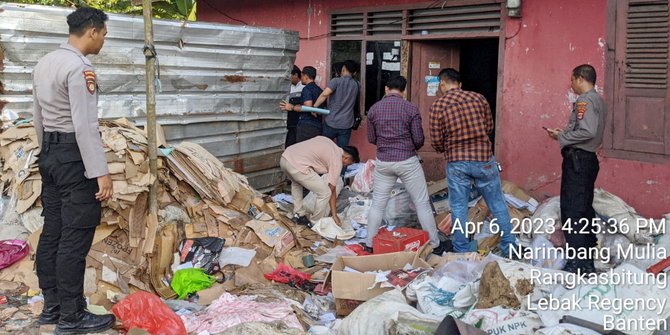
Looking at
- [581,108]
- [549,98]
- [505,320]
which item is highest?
[549,98]

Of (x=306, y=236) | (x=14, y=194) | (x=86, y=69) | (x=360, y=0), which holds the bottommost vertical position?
(x=306, y=236)

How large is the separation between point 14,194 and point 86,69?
2.19m

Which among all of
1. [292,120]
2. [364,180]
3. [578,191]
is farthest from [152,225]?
[292,120]

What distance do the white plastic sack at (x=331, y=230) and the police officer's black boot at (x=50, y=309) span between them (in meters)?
3.25

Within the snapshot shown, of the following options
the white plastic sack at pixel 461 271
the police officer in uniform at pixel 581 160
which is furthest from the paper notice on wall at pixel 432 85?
the white plastic sack at pixel 461 271

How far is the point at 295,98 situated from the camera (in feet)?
31.8

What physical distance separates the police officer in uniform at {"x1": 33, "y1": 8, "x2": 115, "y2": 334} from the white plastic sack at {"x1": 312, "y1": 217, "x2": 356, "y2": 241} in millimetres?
3234

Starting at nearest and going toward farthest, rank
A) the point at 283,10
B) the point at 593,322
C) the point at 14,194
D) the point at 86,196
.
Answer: the point at 593,322, the point at 86,196, the point at 14,194, the point at 283,10

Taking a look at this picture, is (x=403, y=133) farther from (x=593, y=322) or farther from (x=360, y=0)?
(x=360, y=0)

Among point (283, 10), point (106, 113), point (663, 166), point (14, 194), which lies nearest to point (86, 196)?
point (14, 194)

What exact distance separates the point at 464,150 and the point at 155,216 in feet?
9.39

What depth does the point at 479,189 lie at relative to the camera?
6.77 meters

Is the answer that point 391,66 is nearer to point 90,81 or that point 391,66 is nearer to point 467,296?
point 467,296

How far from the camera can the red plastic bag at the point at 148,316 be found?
186 inches
